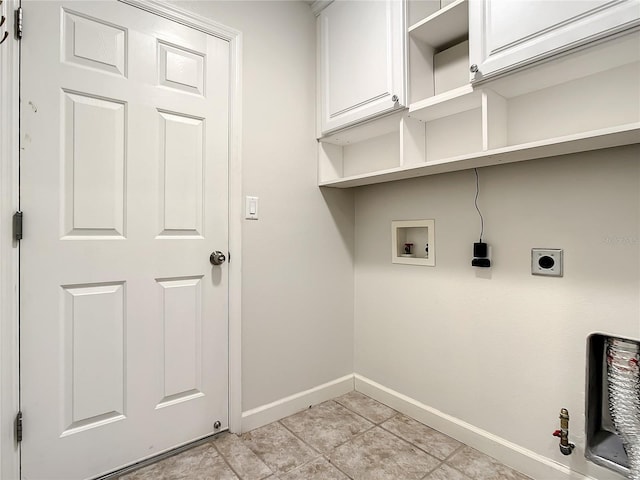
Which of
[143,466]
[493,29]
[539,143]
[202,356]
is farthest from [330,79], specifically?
[143,466]

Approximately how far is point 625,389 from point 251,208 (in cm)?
165

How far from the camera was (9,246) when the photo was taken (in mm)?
1207

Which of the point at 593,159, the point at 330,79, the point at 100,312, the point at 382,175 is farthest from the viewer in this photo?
the point at 330,79

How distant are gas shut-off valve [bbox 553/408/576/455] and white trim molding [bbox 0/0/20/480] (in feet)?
6.52

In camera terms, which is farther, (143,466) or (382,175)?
(382,175)

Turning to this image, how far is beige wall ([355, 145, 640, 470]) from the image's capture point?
1227 mm

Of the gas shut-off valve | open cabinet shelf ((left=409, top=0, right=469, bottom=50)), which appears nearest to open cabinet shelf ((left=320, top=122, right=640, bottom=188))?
open cabinet shelf ((left=409, top=0, right=469, bottom=50))

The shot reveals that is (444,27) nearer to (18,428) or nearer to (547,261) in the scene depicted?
(547,261)

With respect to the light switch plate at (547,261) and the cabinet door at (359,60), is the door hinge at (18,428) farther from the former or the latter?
the light switch plate at (547,261)

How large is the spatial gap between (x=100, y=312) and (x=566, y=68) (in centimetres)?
197

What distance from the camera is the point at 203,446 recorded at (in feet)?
5.25

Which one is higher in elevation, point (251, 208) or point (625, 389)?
point (251, 208)

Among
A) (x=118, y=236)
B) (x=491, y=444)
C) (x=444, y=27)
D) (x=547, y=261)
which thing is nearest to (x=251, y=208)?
(x=118, y=236)

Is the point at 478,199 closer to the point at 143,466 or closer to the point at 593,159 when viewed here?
the point at 593,159
